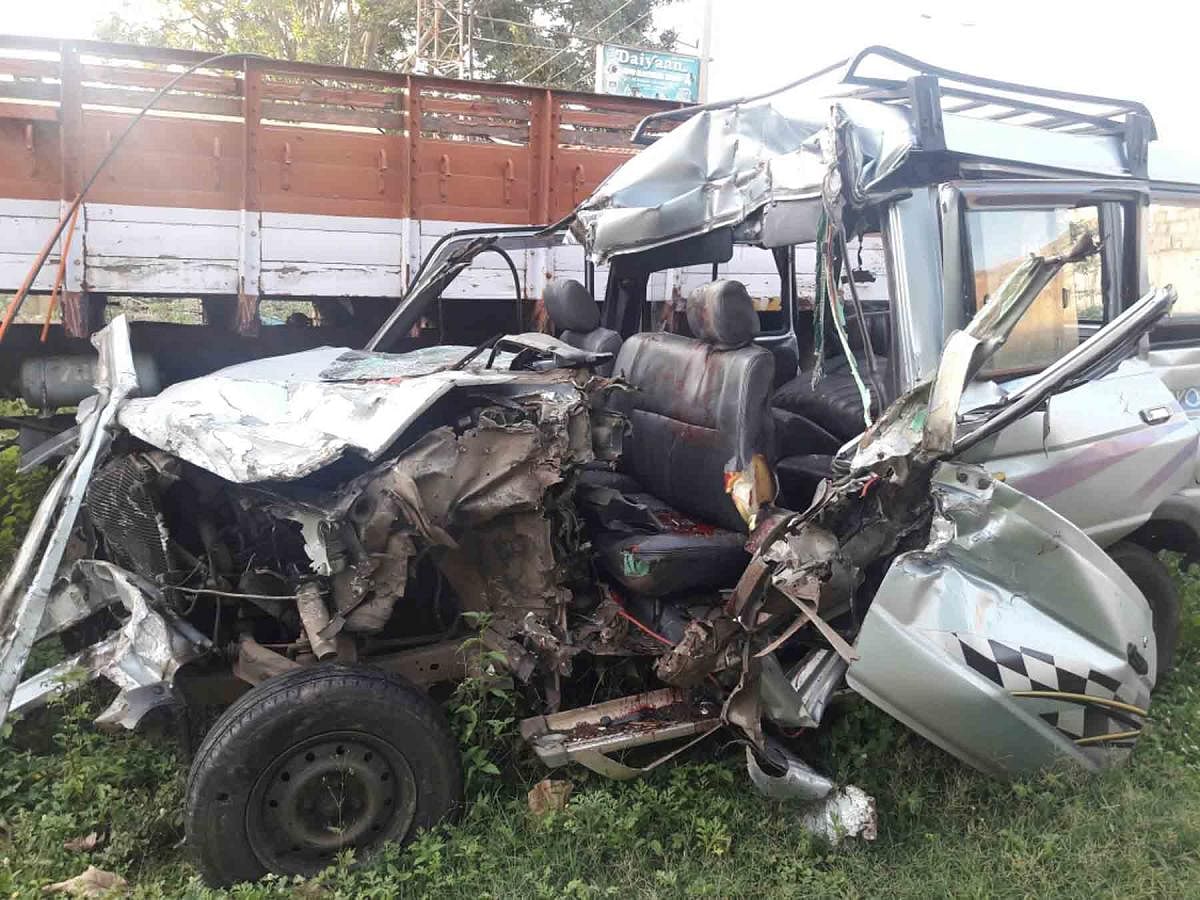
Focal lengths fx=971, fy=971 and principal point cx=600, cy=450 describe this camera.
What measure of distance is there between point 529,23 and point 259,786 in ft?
67.4

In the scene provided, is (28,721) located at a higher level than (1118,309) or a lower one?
lower

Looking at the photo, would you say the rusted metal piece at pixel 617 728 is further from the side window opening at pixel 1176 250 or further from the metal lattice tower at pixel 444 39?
the metal lattice tower at pixel 444 39

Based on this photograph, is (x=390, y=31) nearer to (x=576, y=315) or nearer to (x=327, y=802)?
(x=576, y=315)

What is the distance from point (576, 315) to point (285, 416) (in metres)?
1.64

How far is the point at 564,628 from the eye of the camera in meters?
3.06

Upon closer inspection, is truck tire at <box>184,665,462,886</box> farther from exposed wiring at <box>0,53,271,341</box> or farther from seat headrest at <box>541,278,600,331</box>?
exposed wiring at <box>0,53,271,341</box>

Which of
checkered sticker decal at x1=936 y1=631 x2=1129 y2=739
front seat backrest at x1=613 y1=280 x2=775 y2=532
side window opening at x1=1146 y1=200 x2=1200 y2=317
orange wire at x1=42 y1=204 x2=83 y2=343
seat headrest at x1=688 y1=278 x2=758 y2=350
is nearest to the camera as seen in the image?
checkered sticker decal at x1=936 y1=631 x2=1129 y2=739

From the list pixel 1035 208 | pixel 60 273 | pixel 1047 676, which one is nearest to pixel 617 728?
pixel 1047 676

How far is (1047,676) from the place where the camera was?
2.58 meters

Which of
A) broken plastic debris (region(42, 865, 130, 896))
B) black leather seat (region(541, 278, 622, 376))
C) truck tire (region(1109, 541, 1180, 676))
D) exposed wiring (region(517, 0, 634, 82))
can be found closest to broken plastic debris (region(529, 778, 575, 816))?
broken plastic debris (region(42, 865, 130, 896))

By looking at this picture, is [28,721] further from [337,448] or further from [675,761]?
[675,761]

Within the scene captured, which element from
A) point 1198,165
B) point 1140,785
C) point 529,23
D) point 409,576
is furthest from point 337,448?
point 529,23

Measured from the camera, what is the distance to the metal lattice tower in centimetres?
1778

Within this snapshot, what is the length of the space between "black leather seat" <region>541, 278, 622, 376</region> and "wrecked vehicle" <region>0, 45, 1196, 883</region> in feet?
2.56
